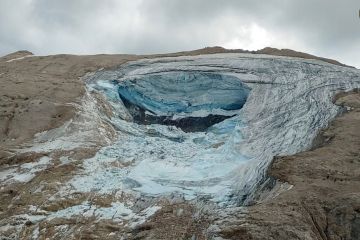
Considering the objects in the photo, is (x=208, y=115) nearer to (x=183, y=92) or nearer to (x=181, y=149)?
(x=183, y=92)

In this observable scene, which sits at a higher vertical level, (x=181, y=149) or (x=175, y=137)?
(x=175, y=137)

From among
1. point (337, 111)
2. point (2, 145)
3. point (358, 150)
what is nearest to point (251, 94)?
point (337, 111)

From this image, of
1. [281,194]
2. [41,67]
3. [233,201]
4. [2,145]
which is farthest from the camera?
[41,67]

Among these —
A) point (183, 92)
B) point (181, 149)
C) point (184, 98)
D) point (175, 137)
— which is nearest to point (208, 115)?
point (184, 98)

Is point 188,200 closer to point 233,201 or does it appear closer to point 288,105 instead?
point 233,201

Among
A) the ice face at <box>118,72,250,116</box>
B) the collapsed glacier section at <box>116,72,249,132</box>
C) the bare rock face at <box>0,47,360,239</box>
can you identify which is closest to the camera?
the bare rock face at <box>0,47,360,239</box>

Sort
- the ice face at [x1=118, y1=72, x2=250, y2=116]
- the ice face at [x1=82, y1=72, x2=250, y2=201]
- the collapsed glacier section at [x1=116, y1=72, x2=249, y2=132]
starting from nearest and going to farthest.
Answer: the ice face at [x1=82, y1=72, x2=250, y2=201], the collapsed glacier section at [x1=116, y1=72, x2=249, y2=132], the ice face at [x1=118, y1=72, x2=250, y2=116]
